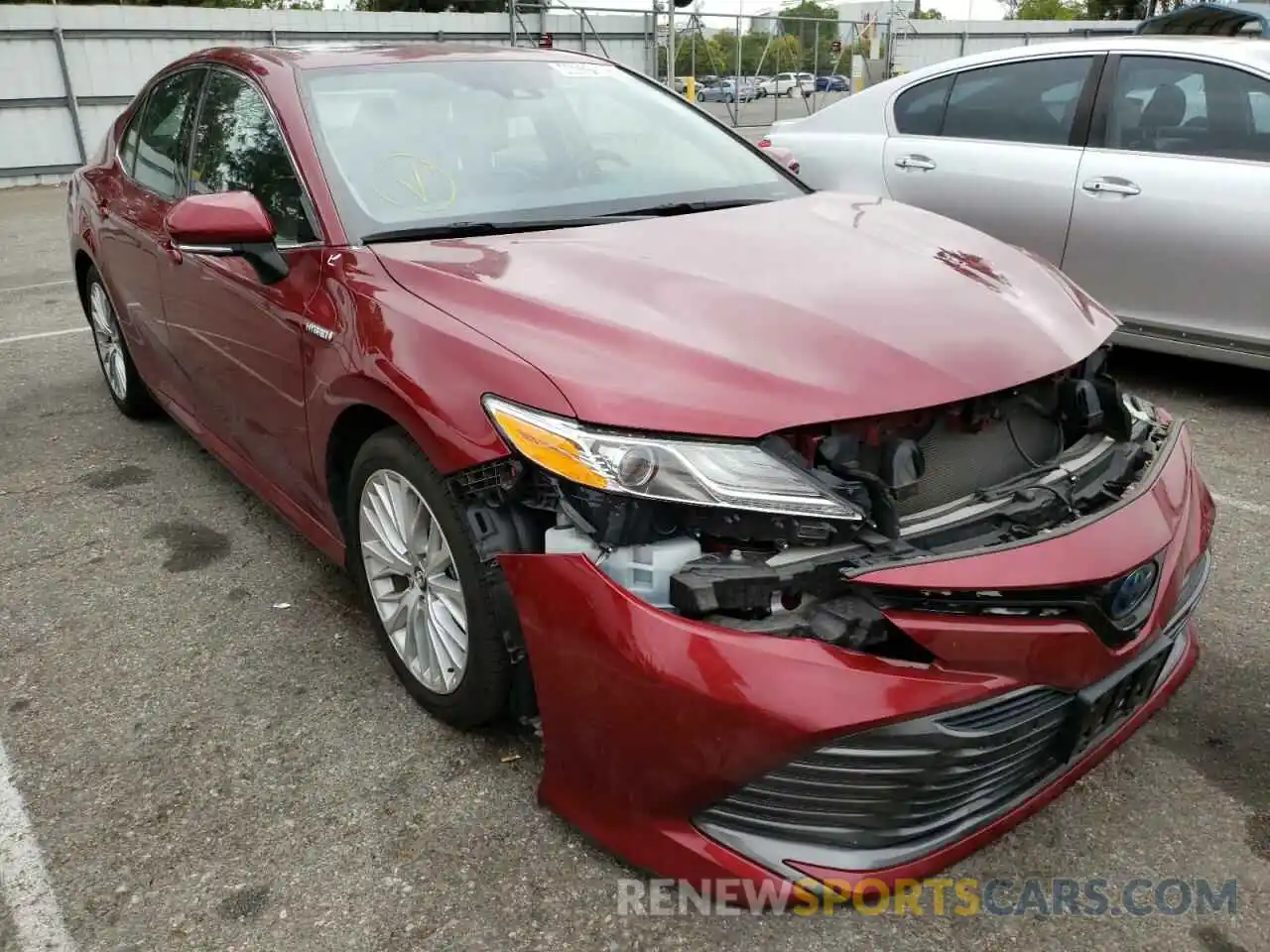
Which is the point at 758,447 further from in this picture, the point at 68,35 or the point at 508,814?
the point at 68,35

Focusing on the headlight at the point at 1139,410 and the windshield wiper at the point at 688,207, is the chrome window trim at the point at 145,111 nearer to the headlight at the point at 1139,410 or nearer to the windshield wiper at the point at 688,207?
the windshield wiper at the point at 688,207

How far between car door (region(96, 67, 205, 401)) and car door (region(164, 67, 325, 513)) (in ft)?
0.52

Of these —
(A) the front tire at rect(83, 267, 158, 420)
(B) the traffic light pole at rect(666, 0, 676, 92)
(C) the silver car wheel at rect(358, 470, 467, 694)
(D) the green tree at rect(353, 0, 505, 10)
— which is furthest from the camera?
(D) the green tree at rect(353, 0, 505, 10)

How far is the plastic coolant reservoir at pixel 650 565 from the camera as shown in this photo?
1.81 metres

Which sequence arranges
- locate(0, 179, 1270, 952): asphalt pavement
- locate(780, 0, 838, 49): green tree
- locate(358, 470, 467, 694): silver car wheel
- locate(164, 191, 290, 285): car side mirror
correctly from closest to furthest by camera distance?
locate(0, 179, 1270, 952): asphalt pavement
locate(358, 470, 467, 694): silver car wheel
locate(164, 191, 290, 285): car side mirror
locate(780, 0, 838, 49): green tree

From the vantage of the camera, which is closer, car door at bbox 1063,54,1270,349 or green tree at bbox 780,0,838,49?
car door at bbox 1063,54,1270,349

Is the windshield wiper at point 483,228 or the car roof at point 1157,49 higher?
the car roof at point 1157,49

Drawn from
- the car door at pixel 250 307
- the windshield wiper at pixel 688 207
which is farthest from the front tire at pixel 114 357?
the windshield wiper at pixel 688 207

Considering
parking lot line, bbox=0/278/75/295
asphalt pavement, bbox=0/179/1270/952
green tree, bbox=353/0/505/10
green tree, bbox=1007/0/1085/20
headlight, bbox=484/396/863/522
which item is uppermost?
green tree, bbox=353/0/505/10

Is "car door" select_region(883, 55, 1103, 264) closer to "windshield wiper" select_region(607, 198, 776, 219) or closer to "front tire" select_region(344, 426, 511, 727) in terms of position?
"windshield wiper" select_region(607, 198, 776, 219)

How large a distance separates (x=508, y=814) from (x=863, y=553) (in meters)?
1.00

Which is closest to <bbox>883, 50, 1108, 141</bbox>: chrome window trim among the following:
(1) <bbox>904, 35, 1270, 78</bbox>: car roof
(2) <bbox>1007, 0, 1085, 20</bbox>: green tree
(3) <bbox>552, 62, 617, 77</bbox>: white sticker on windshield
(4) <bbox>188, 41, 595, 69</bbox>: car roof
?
(1) <bbox>904, 35, 1270, 78</bbox>: car roof

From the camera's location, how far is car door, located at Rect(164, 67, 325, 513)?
2.71 m

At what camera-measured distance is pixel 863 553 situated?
179cm
